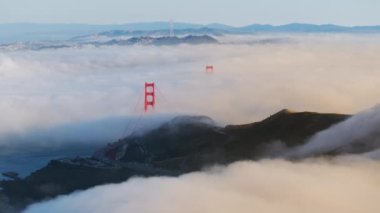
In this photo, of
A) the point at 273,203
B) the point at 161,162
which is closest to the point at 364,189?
the point at 273,203

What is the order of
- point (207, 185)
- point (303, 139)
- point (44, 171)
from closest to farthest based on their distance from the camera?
point (207, 185), point (303, 139), point (44, 171)

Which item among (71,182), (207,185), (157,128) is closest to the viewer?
(207,185)

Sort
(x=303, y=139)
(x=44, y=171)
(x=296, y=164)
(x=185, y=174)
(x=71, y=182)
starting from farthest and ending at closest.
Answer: (x=44, y=171) < (x=71, y=182) < (x=303, y=139) < (x=185, y=174) < (x=296, y=164)

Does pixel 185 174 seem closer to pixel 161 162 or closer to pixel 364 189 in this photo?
pixel 161 162

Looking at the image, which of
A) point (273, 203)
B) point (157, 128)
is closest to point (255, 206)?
point (273, 203)

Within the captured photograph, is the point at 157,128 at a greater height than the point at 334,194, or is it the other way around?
the point at 334,194

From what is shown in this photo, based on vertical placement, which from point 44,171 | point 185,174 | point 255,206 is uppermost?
point 255,206

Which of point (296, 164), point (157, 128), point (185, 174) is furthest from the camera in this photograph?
point (157, 128)

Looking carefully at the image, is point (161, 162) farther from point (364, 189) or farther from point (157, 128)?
point (364, 189)

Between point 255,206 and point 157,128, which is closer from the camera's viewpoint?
point 255,206
